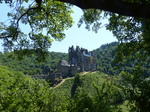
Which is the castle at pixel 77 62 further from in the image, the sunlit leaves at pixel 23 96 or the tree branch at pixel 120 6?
the tree branch at pixel 120 6

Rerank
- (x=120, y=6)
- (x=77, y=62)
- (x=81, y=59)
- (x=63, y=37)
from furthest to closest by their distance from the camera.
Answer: (x=81, y=59)
(x=77, y=62)
(x=63, y=37)
(x=120, y=6)

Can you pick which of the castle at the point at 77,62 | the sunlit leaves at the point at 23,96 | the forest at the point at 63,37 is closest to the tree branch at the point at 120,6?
the forest at the point at 63,37

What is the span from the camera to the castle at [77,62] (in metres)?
80.8

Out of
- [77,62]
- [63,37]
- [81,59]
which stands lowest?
[77,62]

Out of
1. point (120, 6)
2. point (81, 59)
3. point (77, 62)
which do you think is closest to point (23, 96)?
point (120, 6)

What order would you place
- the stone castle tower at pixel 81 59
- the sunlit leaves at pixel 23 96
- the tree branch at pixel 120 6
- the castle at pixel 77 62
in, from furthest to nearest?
1. the stone castle tower at pixel 81 59
2. the castle at pixel 77 62
3. the sunlit leaves at pixel 23 96
4. the tree branch at pixel 120 6

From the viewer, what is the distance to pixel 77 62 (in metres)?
86.7

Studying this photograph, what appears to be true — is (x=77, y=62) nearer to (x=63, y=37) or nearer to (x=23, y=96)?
(x=63, y=37)

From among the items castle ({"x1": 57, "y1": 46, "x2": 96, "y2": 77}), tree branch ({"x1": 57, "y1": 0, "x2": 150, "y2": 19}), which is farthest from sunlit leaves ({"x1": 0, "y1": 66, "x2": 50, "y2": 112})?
castle ({"x1": 57, "y1": 46, "x2": 96, "y2": 77})

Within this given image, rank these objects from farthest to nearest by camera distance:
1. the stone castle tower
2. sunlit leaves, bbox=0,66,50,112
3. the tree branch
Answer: the stone castle tower
sunlit leaves, bbox=0,66,50,112
the tree branch

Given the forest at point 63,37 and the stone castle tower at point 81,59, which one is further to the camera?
the stone castle tower at point 81,59

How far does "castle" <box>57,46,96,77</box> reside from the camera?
80.8 metres

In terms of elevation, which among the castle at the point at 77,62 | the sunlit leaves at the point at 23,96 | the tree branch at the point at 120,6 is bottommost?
the castle at the point at 77,62

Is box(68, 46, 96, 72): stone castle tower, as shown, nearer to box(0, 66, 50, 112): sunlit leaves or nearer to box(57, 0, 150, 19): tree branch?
box(0, 66, 50, 112): sunlit leaves
